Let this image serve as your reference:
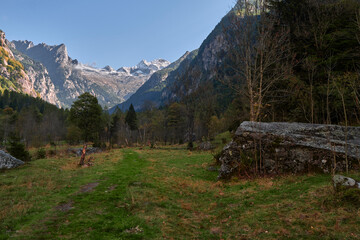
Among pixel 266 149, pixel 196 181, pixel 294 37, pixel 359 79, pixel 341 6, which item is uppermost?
pixel 341 6

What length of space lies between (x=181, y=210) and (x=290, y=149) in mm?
8464

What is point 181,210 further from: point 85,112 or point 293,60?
point 85,112

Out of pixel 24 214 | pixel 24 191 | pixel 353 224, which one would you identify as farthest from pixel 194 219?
pixel 24 191

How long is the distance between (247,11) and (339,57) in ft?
38.1

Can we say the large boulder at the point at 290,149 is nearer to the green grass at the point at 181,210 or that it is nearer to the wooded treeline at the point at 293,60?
the green grass at the point at 181,210

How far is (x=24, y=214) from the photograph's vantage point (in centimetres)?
781

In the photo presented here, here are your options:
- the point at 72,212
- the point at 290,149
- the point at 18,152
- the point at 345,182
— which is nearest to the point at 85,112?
the point at 18,152

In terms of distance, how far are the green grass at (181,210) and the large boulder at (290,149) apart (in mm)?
1170

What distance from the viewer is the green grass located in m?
6.12

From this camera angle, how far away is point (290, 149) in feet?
40.7

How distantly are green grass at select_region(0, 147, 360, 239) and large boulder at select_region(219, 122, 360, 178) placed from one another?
1170mm

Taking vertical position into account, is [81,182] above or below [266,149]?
below

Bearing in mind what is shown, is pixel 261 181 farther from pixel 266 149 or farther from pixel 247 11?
pixel 247 11

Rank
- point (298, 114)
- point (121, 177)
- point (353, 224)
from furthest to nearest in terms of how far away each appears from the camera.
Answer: point (298, 114) < point (121, 177) < point (353, 224)
